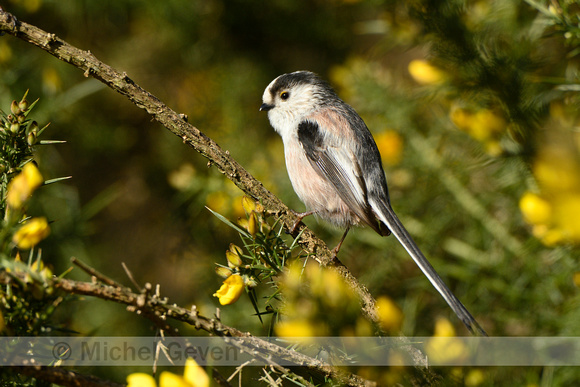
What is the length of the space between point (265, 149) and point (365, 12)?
1.64m

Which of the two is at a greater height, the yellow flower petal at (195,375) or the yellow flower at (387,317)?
the yellow flower at (387,317)

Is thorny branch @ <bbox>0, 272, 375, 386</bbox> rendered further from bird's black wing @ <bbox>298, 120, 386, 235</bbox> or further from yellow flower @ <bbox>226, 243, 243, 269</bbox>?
bird's black wing @ <bbox>298, 120, 386, 235</bbox>

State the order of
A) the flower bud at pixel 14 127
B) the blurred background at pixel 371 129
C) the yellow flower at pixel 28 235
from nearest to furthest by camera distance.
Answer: the yellow flower at pixel 28 235 < the flower bud at pixel 14 127 < the blurred background at pixel 371 129

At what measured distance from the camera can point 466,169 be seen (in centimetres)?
238

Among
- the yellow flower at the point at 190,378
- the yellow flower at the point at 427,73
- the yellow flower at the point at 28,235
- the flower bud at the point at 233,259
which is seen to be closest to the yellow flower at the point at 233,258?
the flower bud at the point at 233,259

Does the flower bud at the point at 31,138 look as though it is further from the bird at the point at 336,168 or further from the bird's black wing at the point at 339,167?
the bird's black wing at the point at 339,167

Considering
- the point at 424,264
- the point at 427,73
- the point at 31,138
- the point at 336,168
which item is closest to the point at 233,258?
the point at 31,138

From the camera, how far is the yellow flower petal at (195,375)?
3.02ft

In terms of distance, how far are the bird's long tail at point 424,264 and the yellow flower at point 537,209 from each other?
406 mm

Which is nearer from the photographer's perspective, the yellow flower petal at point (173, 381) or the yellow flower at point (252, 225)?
the yellow flower petal at point (173, 381)

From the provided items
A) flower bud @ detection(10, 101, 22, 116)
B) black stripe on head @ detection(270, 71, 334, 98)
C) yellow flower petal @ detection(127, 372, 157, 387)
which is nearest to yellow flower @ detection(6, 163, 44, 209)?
flower bud @ detection(10, 101, 22, 116)

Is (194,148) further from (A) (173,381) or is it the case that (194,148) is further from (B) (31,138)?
A: (A) (173,381)

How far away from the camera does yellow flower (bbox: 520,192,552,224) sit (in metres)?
1.73

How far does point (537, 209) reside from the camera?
1730 mm
